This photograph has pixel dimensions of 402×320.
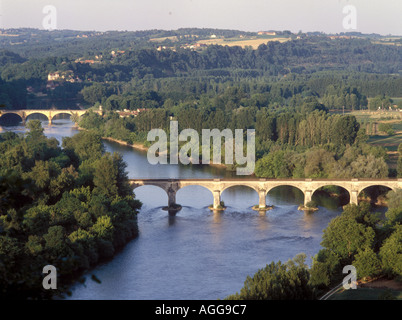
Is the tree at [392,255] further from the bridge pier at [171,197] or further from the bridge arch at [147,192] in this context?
the bridge arch at [147,192]

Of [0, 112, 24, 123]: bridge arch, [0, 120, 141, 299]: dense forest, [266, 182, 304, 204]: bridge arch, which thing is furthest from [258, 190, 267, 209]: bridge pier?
[0, 112, 24, 123]: bridge arch

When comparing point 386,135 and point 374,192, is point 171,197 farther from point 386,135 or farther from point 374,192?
point 386,135

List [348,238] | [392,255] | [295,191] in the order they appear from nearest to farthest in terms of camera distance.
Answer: [392,255]
[348,238]
[295,191]

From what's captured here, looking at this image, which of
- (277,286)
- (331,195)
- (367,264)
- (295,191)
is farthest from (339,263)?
(295,191)

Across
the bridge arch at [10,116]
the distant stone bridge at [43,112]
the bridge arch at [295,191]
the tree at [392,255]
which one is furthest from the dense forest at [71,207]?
the bridge arch at [10,116]

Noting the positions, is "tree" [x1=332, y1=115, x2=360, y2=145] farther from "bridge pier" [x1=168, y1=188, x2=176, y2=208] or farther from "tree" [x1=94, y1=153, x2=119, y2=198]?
"tree" [x1=94, y1=153, x2=119, y2=198]

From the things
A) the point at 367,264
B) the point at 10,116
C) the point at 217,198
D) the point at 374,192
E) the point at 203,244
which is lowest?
the point at 203,244
